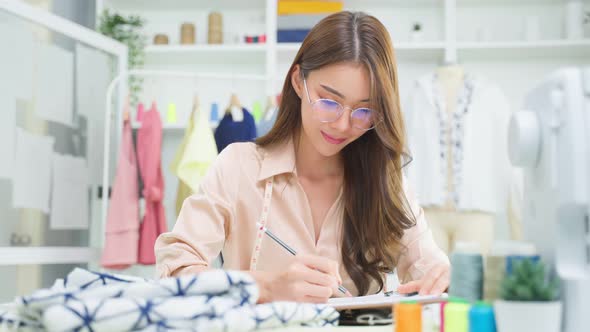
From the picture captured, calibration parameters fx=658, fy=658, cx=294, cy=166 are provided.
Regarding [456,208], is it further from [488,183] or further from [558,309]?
[558,309]

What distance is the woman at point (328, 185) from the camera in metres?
1.42

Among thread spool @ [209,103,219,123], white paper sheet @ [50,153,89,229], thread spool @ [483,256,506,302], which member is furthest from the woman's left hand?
thread spool @ [209,103,219,123]

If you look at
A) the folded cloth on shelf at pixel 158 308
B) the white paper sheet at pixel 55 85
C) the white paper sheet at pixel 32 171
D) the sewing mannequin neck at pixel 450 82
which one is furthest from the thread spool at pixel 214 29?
the folded cloth on shelf at pixel 158 308

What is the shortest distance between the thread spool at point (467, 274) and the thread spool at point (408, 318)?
107mm

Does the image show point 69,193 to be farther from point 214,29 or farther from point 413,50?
point 413,50

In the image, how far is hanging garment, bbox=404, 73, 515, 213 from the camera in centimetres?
310

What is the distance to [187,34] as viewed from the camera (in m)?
3.80

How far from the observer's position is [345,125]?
1.41 meters

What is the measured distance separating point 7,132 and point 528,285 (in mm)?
2424

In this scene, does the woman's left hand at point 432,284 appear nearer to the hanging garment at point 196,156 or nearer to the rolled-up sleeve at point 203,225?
the rolled-up sleeve at point 203,225

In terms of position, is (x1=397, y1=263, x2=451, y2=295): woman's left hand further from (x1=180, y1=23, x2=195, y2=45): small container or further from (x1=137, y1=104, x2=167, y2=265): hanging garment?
(x1=180, y1=23, x2=195, y2=45): small container

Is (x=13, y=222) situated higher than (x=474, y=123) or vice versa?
(x=474, y=123)

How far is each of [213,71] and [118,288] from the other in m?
3.33

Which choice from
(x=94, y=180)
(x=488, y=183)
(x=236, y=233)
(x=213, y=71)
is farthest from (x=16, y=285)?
(x=488, y=183)
